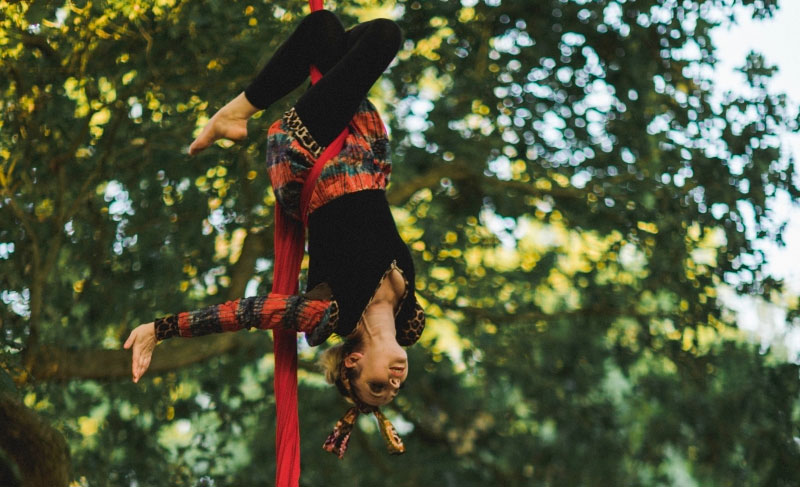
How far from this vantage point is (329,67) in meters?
3.26

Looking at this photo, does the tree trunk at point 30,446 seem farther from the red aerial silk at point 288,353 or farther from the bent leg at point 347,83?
the bent leg at point 347,83

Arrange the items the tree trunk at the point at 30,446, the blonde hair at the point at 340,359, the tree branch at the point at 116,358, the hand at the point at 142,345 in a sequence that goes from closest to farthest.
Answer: the hand at the point at 142,345 → the blonde hair at the point at 340,359 → the tree trunk at the point at 30,446 → the tree branch at the point at 116,358

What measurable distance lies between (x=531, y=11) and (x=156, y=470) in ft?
11.5

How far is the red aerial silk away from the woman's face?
183 mm

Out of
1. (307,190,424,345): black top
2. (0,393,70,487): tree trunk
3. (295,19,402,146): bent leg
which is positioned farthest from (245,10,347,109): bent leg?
(0,393,70,487): tree trunk

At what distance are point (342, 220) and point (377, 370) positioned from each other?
1.46 feet

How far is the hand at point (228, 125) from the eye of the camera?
3230 mm

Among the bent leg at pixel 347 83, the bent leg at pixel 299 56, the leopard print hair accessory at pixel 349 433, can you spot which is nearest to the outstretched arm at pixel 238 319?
the leopard print hair accessory at pixel 349 433

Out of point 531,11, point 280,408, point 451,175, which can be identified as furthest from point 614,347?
point 280,408

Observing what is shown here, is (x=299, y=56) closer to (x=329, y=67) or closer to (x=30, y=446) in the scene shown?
(x=329, y=67)

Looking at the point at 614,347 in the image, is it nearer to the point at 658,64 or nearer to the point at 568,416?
the point at 568,416

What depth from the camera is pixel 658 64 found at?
6.02 meters

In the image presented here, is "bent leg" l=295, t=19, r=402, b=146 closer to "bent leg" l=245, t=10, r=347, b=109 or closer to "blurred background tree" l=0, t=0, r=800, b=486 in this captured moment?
"bent leg" l=245, t=10, r=347, b=109

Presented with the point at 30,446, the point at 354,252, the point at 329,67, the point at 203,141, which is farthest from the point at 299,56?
the point at 30,446
